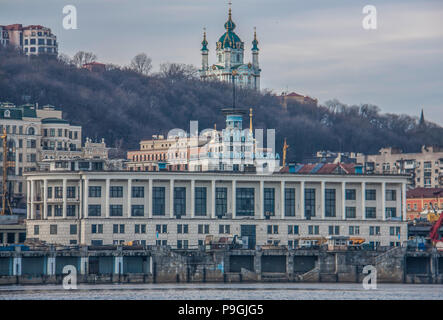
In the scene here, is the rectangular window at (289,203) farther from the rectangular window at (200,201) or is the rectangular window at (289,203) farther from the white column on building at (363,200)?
the rectangular window at (200,201)

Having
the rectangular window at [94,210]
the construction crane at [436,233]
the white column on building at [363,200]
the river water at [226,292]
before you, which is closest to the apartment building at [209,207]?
the white column on building at [363,200]

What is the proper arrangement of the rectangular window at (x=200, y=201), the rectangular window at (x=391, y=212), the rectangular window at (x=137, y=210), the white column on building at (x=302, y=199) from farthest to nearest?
1. the rectangular window at (x=391, y=212)
2. the white column on building at (x=302, y=199)
3. the rectangular window at (x=200, y=201)
4. the rectangular window at (x=137, y=210)

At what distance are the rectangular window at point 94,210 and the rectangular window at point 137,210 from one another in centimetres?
391

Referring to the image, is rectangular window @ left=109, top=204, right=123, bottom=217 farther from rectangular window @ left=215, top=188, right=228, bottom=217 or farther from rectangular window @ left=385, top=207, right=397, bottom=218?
rectangular window @ left=385, top=207, right=397, bottom=218

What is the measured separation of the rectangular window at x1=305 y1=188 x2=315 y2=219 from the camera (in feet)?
536

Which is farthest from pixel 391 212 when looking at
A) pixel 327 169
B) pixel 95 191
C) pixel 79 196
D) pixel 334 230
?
pixel 79 196

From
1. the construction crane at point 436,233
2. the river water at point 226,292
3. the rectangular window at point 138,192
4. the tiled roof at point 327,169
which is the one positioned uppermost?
the tiled roof at point 327,169

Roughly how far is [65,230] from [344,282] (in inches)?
1443

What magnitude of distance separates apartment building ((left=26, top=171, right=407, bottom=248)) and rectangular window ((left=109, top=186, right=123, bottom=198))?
0.39 feet

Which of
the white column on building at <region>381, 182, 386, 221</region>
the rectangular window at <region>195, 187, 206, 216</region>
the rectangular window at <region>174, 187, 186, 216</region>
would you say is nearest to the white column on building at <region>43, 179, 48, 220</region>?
the rectangular window at <region>174, 187, 186, 216</region>

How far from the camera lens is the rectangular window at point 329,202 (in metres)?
164

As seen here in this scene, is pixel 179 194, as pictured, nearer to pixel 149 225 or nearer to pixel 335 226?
pixel 149 225

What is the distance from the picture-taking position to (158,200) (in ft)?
524
